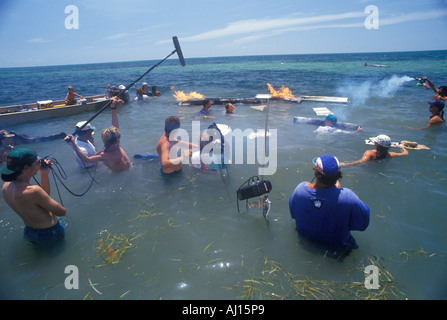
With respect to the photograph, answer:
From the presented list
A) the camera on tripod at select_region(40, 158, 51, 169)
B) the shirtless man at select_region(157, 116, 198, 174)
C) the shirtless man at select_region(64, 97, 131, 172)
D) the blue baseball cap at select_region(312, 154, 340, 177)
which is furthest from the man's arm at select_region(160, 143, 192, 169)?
the blue baseball cap at select_region(312, 154, 340, 177)

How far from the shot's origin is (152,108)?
56.7ft

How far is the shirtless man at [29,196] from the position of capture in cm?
330

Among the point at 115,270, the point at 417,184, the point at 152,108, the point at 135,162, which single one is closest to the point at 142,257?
the point at 115,270

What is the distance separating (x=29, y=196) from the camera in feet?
11.2

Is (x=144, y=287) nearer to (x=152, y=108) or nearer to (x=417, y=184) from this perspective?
(x=417, y=184)

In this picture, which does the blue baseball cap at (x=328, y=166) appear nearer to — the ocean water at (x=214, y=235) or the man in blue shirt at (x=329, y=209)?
the man in blue shirt at (x=329, y=209)

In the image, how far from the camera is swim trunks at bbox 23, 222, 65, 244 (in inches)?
154

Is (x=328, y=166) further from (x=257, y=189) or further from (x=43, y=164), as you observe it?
(x=43, y=164)

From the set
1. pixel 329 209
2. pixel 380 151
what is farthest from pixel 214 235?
pixel 380 151

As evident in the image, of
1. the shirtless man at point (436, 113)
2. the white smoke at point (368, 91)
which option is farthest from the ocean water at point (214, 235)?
the white smoke at point (368, 91)

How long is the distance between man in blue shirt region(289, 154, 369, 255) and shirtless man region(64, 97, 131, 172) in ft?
16.1

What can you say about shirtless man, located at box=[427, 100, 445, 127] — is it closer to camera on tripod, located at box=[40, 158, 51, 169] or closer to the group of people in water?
the group of people in water

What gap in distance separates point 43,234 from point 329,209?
15.7 feet
